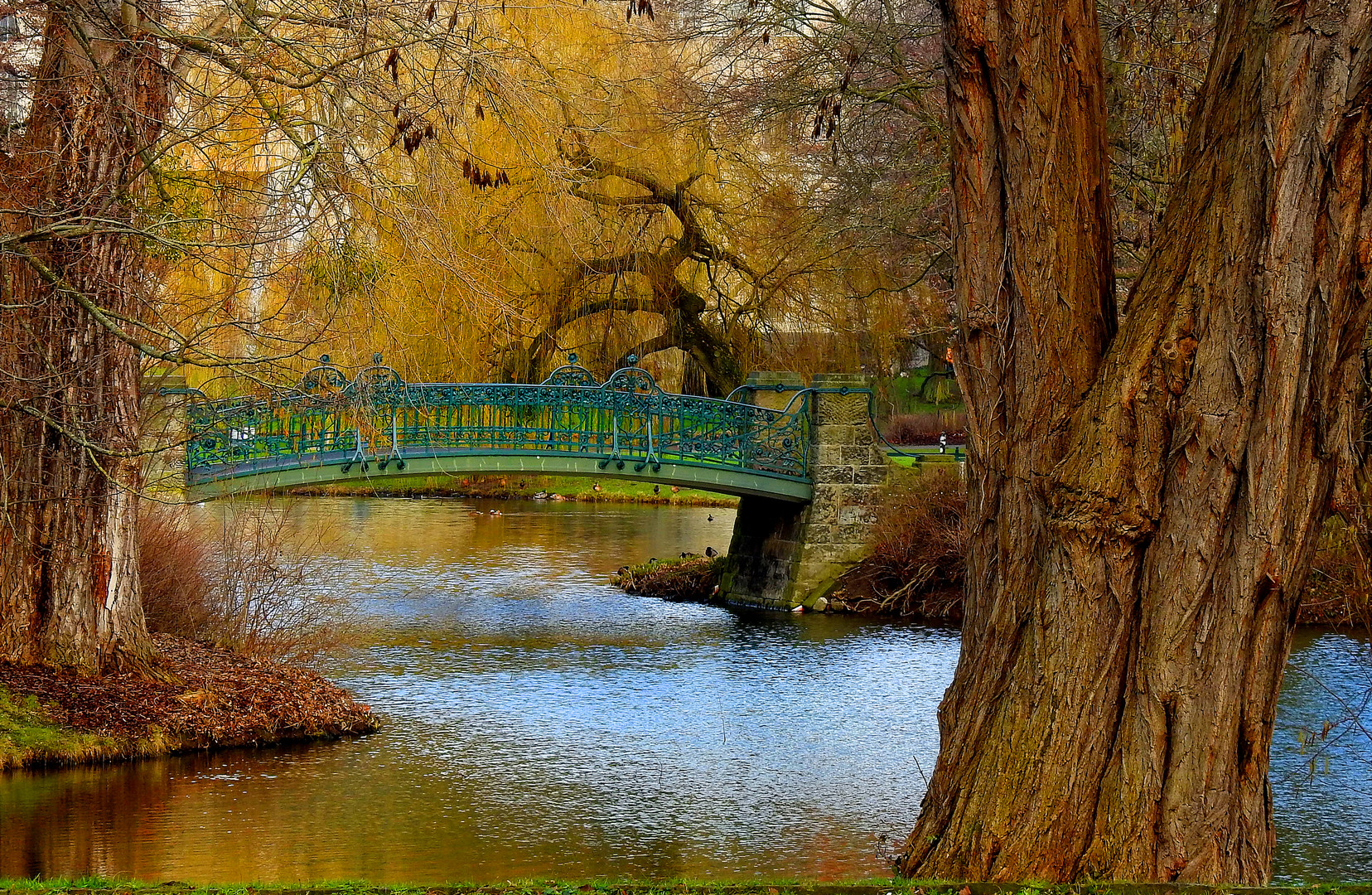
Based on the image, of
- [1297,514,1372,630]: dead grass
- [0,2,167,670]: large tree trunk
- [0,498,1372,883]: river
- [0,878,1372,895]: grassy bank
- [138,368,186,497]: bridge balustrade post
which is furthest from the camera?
[138,368,186,497]: bridge balustrade post

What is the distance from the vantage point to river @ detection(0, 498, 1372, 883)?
816 centimetres

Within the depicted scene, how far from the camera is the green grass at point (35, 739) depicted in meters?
9.34

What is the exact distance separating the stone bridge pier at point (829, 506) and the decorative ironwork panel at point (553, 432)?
263 millimetres

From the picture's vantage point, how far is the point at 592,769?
406 inches

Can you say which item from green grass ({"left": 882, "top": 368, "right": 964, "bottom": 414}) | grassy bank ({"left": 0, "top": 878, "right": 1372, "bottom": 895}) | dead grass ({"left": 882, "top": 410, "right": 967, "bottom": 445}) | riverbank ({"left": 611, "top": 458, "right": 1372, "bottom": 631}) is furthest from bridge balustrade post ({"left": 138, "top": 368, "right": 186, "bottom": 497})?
green grass ({"left": 882, "top": 368, "right": 964, "bottom": 414})

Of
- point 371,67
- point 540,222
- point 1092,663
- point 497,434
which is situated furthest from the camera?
point 540,222

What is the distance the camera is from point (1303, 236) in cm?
515

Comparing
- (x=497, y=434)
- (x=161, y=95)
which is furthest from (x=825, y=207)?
(x=161, y=95)

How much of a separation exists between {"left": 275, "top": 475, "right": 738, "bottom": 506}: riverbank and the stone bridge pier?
1174 cm

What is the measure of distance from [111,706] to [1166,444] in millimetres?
7486

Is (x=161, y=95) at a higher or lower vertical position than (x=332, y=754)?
higher

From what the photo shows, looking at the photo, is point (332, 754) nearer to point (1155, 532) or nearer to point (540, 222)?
point (1155, 532)

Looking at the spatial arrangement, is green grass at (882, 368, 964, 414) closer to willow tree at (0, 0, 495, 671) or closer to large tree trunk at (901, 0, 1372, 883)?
willow tree at (0, 0, 495, 671)

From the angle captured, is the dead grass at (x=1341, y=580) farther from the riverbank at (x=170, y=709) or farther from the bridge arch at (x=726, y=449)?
the riverbank at (x=170, y=709)
